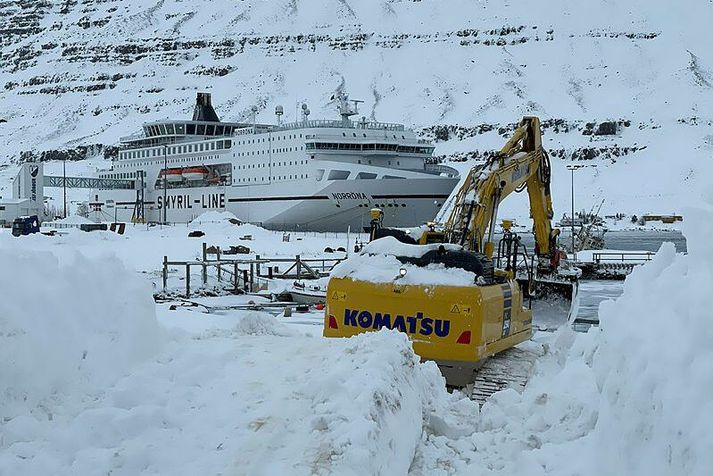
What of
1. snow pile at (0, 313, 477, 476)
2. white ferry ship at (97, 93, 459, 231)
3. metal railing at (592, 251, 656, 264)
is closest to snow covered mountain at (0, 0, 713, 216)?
white ferry ship at (97, 93, 459, 231)

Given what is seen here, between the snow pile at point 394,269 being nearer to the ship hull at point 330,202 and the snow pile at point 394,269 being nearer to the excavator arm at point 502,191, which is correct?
the excavator arm at point 502,191

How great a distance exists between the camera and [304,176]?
5294 cm

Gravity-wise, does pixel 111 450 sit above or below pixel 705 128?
below

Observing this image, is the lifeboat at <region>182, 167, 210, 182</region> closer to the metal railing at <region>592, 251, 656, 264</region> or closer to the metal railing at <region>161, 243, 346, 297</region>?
the metal railing at <region>592, 251, 656, 264</region>

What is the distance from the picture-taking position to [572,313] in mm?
14570

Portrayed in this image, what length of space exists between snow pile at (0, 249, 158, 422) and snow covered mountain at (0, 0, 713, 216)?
89029mm

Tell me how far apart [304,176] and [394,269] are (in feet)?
145

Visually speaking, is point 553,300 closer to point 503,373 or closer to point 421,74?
point 503,373

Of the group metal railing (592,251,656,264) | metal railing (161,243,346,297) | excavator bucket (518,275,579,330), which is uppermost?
excavator bucket (518,275,579,330)

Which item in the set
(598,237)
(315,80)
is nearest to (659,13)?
(315,80)

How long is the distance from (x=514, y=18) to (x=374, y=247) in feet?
507

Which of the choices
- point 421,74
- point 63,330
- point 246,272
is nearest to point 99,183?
point 246,272

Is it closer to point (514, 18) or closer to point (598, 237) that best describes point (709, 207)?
point (598, 237)

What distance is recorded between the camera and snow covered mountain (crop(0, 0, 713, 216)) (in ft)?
374
